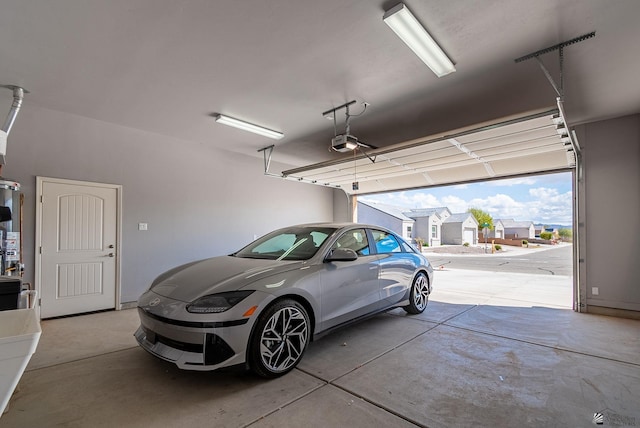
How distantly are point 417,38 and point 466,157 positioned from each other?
2.94 metres

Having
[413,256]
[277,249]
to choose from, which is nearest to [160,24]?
[277,249]

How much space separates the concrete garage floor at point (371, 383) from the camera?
6.41ft

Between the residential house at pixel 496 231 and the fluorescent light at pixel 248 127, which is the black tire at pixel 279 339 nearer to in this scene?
the fluorescent light at pixel 248 127

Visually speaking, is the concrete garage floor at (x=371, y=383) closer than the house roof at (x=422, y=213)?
Yes

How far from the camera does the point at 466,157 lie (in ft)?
16.3

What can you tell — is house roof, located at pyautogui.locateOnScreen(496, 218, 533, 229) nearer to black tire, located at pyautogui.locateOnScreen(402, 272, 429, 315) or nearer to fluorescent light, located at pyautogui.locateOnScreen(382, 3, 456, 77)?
black tire, located at pyautogui.locateOnScreen(402, 272, 429, 315)

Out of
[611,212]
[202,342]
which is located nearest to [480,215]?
[611,212]

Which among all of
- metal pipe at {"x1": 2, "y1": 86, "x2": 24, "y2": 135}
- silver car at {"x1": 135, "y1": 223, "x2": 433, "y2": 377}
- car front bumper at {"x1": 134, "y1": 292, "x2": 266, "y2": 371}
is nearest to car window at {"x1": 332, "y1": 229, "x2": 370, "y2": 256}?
silver car at {"x1": 135, "y1": 223, "x2": 433, "y2": 377}

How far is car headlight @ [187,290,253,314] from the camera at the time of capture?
7.29 ft

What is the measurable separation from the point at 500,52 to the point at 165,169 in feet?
16.9

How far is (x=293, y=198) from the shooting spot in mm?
7695

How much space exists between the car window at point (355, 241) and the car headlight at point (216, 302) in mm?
1267

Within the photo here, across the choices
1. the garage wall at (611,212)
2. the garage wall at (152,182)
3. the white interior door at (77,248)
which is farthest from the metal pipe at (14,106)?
the garage wall at (611,212)

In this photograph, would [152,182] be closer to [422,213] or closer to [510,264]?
[510,264]
